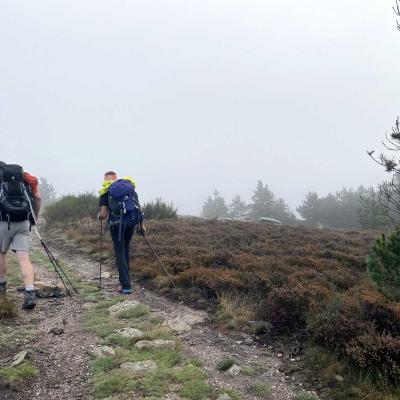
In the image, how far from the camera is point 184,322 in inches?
245

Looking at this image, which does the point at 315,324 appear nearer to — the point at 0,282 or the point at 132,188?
the point at 132,188

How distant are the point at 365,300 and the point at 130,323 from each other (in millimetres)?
3489

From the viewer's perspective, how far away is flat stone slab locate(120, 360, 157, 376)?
436 cm

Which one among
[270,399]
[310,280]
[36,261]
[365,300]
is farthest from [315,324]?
[36,261]

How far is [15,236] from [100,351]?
2.52 m

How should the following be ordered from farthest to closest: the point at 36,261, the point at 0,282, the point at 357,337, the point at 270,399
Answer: the point at 36,261
the point at 0,282
the point at 357,337
the point at 270,399

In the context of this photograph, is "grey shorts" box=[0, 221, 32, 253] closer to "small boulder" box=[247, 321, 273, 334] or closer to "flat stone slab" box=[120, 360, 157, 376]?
"flat stone slab" box=[120, 360, 157, 376]

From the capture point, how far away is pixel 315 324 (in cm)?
538

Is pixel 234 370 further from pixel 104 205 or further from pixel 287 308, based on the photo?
pixel 104 205

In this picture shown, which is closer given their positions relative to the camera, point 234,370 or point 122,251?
point 234,370

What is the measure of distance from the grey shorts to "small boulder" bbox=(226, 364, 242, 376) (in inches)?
146

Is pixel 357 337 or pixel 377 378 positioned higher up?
pixel 357 337

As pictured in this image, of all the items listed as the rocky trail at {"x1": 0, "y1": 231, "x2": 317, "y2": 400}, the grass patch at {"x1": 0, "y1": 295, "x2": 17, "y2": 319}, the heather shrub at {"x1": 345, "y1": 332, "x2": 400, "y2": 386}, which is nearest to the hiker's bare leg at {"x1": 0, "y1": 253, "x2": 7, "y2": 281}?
the grass patch at {"x1": 0, "y1": 295, "x2": 17, "y2": 319}

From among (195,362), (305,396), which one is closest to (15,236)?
(195,362)
